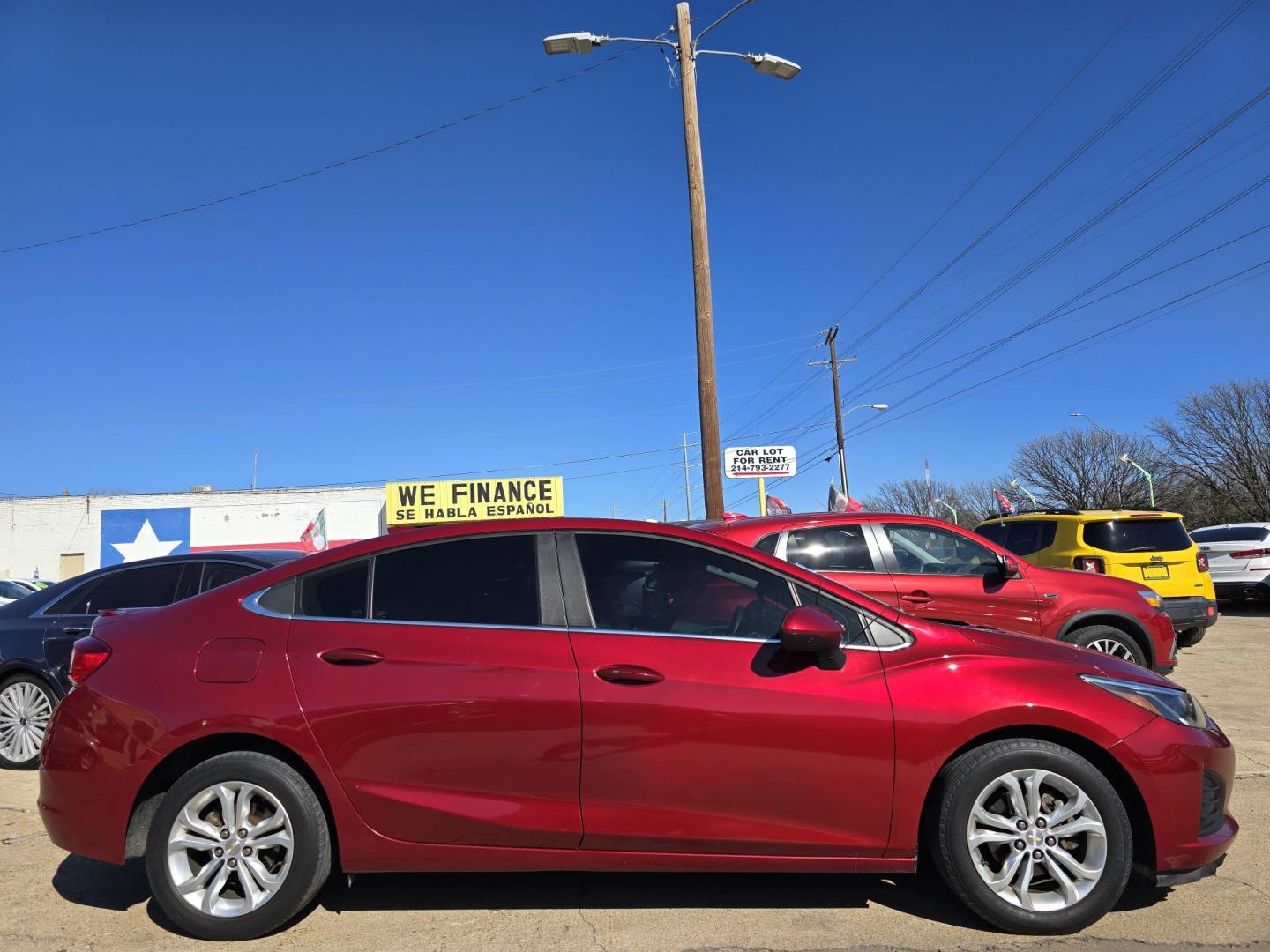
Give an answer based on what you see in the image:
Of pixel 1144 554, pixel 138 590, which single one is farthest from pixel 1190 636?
pixel 138 590

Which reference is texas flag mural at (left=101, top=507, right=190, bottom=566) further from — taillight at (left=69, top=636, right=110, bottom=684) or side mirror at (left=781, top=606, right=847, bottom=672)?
side mirror at (left=781, top=606, right=847, bottom=672)

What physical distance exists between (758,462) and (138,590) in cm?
848

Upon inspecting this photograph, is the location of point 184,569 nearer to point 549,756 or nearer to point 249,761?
point 249,761

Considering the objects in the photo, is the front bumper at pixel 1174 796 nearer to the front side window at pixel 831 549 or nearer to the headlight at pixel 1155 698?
the headlight at pixel 1155 698

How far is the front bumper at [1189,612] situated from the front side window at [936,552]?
13.1 ft

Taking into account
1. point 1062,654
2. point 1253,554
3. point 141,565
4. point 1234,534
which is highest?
point 1234,534

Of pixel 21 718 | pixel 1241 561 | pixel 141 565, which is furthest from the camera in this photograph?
pixel 1241 561

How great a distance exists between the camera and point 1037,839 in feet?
10.7

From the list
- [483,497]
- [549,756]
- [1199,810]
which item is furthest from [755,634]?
[483,497]

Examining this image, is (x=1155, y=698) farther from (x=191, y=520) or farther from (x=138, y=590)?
(x=191, y=520)

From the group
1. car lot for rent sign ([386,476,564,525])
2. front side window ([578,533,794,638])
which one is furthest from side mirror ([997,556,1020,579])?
car lot for rent sign ([386,476,564,525])

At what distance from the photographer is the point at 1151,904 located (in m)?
3.54

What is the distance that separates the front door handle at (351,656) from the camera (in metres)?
3.36

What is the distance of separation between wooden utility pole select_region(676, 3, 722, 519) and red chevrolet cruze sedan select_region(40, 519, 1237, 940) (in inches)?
280
